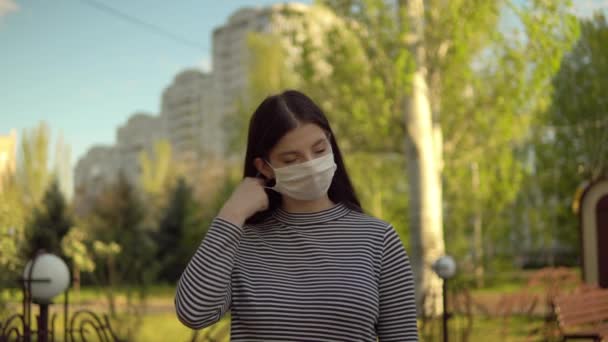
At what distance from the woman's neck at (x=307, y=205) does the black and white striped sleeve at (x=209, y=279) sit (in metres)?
0.22

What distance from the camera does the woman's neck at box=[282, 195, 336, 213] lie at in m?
1.90

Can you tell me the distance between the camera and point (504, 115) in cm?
1005

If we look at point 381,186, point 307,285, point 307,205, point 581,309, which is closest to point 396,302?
point 307,285

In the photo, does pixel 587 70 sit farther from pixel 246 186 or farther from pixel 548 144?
pixel 246 186

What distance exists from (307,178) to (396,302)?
0.39 m

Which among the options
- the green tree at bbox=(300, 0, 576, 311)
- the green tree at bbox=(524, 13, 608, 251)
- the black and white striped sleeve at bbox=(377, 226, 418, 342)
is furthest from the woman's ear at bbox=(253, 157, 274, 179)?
the green tree at bbox=(524, 13, 608, 251)

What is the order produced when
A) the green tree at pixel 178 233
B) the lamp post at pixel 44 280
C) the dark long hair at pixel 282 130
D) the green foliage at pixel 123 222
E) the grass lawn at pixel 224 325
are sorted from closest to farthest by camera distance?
the dark long hair at pixel 282 130 → the lamp post at pixel 44 280 → the grass lawn at pixel 224 325 → the green foliage at pixel 123 222 → the green tree at pixel 178 233

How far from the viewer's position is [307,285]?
5.66 feet

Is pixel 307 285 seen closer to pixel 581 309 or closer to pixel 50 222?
pixel 581 309

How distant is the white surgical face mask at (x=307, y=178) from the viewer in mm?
1822

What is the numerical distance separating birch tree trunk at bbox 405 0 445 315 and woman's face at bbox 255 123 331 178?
7995 millimetres

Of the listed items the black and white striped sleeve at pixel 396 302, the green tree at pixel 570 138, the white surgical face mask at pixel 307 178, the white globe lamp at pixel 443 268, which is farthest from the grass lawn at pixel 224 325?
the green tree at pixel 570 138

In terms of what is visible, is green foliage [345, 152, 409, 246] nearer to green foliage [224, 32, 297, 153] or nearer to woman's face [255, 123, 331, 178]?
green foliage [224, 32, 297, 153]

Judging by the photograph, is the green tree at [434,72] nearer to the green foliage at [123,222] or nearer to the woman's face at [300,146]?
the woman's face at [300,146]
